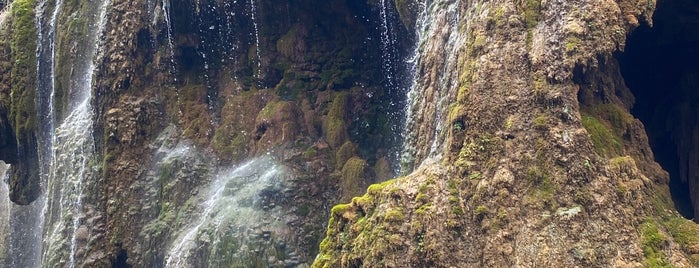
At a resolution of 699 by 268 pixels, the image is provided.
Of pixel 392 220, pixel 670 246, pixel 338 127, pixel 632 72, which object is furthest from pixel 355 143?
pixel 670 246

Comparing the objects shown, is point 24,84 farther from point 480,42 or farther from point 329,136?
point 480,42

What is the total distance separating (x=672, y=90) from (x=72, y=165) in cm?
1470

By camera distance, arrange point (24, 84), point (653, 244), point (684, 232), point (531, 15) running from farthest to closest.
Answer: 1. point (24, 84)
2. point (531, 15)
3. point (684, 232)
4. point (653, 244)

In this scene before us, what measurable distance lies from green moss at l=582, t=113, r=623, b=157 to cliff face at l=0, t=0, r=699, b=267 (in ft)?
0.11

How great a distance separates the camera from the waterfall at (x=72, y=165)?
19375 mm

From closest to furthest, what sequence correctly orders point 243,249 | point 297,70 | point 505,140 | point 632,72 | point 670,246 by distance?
1. point 670,246
2. point 505,140
3. point 632,72
4. point 243,249
5. point 297,70

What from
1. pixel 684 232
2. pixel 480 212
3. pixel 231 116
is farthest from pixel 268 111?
pixel 684 232

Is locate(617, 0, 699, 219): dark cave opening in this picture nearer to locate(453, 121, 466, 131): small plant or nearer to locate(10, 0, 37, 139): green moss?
locate(453, 121, 466, 131): small plant

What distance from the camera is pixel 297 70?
19562 millimetres

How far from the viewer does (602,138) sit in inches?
413

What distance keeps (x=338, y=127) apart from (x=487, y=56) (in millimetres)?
7872

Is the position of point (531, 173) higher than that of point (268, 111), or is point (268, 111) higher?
point (268, 111)

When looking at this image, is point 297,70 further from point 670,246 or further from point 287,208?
point 670,246

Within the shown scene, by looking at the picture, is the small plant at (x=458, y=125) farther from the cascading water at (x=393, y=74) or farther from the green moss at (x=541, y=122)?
the cascading water at (x=393, y=74)
